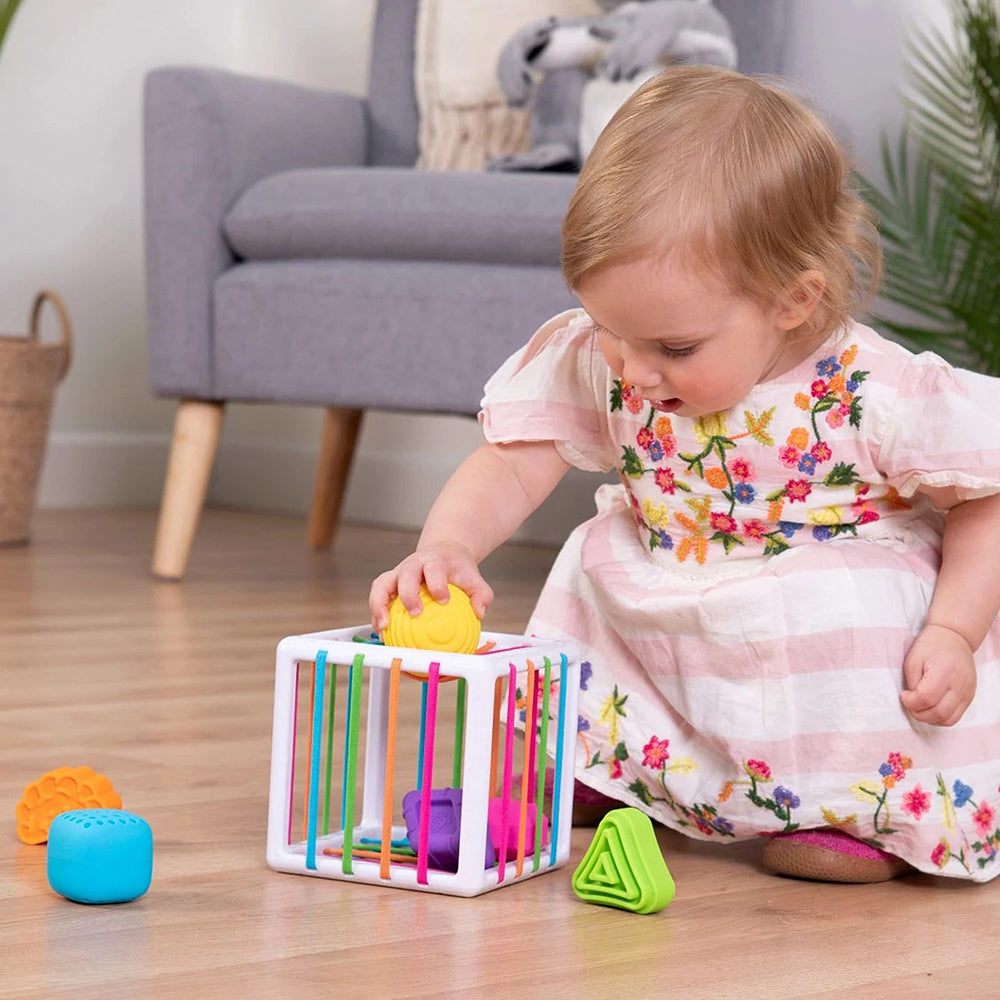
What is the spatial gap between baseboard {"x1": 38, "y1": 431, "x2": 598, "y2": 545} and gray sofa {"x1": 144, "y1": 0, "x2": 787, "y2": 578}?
791mm

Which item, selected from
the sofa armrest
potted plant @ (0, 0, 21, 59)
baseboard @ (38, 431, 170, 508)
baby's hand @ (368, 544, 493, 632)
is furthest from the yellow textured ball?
baseboard @ (38, 431, 170, 508)

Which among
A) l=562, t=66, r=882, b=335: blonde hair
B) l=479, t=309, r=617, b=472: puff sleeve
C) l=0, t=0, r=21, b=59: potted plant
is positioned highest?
l=562, t=66, r=882, b=335: blonde hair

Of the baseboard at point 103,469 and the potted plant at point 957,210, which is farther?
the baseboard at point 103,469

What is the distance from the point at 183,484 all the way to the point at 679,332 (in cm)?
136

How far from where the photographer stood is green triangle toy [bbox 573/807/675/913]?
2.81ft

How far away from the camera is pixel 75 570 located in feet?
7.33

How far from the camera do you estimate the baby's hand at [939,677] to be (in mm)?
953

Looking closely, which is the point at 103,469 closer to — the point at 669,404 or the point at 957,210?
the point at 957,210

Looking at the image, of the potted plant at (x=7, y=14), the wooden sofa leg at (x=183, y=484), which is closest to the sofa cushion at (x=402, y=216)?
the wooden sofa leg at (x=183, y=484)

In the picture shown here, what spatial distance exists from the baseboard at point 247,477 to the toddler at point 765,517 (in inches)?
69.3

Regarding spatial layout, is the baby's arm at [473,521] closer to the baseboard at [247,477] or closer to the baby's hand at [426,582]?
the baby's hand at [426,582]

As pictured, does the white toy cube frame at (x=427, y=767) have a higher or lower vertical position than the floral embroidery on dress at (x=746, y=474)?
lower

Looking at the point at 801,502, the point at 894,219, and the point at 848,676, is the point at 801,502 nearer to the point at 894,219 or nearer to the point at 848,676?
the point at 848,676

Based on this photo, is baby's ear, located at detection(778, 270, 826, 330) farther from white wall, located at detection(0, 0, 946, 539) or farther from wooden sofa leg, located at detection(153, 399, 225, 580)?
white wall, located at detection(0, 0, 946, 539)
